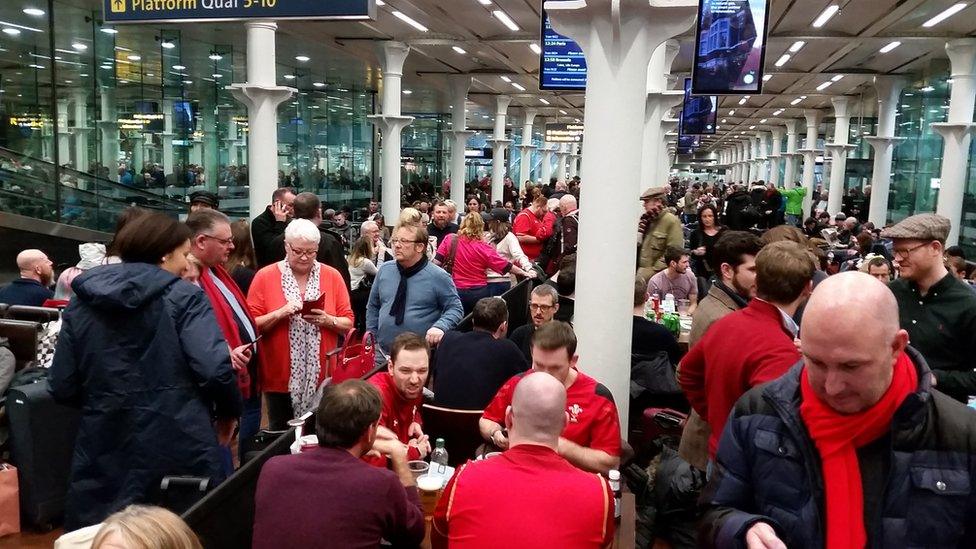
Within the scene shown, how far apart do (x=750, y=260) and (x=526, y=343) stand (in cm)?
190

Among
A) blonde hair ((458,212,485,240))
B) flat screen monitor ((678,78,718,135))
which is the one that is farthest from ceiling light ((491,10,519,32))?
blonde hair ((458,212,485,240))

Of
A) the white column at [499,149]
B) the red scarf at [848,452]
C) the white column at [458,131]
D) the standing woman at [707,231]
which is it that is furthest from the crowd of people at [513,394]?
the white column at [499,149]

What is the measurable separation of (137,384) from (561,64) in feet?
25.8

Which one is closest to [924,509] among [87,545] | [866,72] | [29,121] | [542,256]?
[87,545]

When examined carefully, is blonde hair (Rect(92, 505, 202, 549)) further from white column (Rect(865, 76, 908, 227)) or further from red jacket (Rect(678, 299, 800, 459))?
white column (Rect(865, 76, 908, 227))

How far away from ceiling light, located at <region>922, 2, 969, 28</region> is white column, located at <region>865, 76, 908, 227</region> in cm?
704

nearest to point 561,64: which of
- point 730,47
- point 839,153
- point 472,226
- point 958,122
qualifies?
point 730,47

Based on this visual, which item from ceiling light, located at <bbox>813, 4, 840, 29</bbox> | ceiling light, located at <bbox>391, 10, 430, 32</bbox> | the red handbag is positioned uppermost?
ceiling light, located at <bbox>813, 4, 840, 29</bbox>

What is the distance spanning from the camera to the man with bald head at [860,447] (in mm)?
1773

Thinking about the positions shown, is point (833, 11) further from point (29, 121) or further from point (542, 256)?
point (29, 121)

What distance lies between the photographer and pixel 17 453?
16.1 ft

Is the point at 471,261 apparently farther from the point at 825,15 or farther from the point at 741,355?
the point at 825,15

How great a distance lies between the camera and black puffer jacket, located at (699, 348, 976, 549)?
177 cm

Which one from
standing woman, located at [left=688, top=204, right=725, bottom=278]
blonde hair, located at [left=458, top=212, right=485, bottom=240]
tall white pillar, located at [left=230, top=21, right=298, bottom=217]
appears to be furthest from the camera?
tall white pillar, located at [left=230, top=21, right=298, bottom=217]
